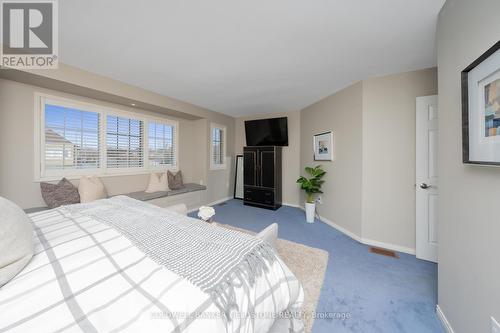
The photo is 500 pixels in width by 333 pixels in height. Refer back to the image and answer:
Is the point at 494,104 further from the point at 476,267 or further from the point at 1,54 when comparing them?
the point at 1,54

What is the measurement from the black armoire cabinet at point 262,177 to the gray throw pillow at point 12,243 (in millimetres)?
3967

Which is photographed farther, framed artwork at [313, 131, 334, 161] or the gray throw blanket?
framed artwork at [313, 131, 334, 161]

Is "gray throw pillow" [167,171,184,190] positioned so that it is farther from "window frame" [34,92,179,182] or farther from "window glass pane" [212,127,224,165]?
"window glass pane" [212,127,224,165]

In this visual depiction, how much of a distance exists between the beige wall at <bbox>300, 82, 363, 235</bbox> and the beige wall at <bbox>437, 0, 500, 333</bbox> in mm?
1351

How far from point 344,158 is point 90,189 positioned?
416cm

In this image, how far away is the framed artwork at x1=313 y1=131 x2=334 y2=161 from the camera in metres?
3.40

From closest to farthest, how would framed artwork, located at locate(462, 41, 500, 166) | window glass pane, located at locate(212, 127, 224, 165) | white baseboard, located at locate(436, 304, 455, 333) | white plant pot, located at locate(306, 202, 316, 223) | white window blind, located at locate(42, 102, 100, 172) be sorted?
framed artwork, located at locate(462, 41, 500, 166), white baseboard, located at locate(436, 304, 455, 333), white window blind, located at locate(42, 102, 100, 172), white plant pot, located at locate(306, 202, 316, 223), window glass pane, located at locate(212, 127, 224, 165)

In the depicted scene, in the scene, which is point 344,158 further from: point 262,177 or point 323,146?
point 262,177

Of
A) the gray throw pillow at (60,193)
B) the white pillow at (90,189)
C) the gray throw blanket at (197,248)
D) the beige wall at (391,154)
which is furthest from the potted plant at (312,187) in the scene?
the gray throw pillow at (60,193)

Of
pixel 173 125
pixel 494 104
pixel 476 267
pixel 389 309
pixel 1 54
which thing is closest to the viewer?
pixel 494 104

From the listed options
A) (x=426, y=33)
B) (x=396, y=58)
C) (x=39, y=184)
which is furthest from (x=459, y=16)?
(x=39, y=184)

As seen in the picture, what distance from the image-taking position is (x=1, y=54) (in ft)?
6.25

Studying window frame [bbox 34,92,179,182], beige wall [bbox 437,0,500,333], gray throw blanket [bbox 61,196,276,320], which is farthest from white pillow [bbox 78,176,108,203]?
beige wall [bbox 437,0,500,333]

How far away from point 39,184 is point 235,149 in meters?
4.05
